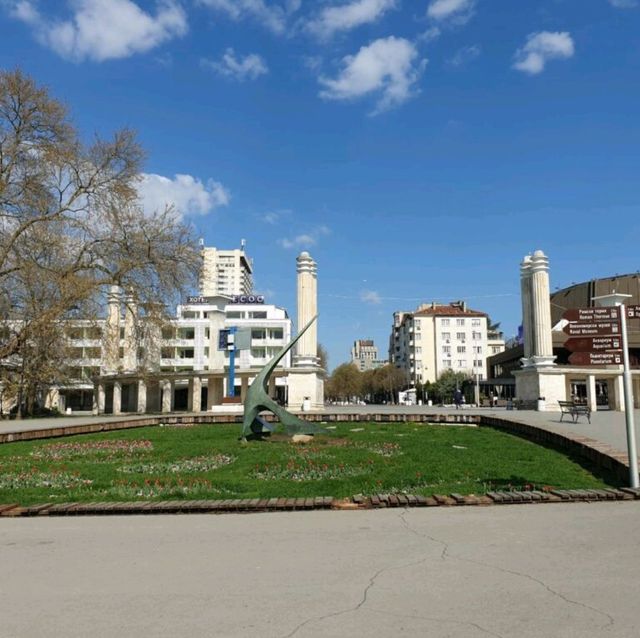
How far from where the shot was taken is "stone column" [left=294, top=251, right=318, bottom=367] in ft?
132

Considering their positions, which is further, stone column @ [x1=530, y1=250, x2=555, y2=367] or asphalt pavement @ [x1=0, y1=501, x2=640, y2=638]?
stone column @ [x1=530, y1=250, x2=555, y2=367]

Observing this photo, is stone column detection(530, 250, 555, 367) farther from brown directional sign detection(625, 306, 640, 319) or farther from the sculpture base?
brown directional sign detection(625, 306, 640, 319)

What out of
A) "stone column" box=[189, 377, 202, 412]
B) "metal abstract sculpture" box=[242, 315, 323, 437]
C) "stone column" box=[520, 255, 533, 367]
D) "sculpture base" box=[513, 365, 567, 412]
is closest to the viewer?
"metal abstract sculpture" box=[242, 315, 323, 437]

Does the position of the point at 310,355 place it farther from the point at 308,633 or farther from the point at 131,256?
the point at 308,633

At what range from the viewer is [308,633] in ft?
14.3

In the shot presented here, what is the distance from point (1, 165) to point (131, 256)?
28.5 ft

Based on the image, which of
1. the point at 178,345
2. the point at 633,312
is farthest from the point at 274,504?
the point at 178,345

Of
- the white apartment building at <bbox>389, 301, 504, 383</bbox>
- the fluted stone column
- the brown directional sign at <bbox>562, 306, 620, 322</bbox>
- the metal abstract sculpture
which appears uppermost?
the white apartment building at <bbox>389, 301, 504, 383</bbox>

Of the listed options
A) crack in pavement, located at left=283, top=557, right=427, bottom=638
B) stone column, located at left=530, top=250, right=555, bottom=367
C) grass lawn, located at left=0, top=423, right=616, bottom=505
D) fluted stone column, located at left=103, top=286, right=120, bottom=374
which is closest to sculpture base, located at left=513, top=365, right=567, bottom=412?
stone column, located at left=530, top=250, right=555, bottom=367

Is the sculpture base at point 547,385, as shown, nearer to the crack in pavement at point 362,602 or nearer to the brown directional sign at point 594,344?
the brown directional sign at point 594,344

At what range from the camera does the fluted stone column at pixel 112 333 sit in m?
38.6

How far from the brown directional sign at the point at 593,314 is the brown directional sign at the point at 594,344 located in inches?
13.8

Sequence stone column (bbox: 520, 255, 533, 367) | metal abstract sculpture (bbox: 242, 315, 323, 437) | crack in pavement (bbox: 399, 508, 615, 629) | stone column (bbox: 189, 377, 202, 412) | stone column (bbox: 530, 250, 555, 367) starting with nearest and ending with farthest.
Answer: crack in pavement (bbox: 399, 508, 615, 629)
metal abstract sculpture (bbox: 242, 315, 323, 437)
stone column (bbox: 530, 250, 555, 367)
stone column (bbox: 520, 255, 533, 367)
stone column (bbox: 189, 377, 202, 412)

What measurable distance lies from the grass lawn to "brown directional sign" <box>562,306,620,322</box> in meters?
2.89
